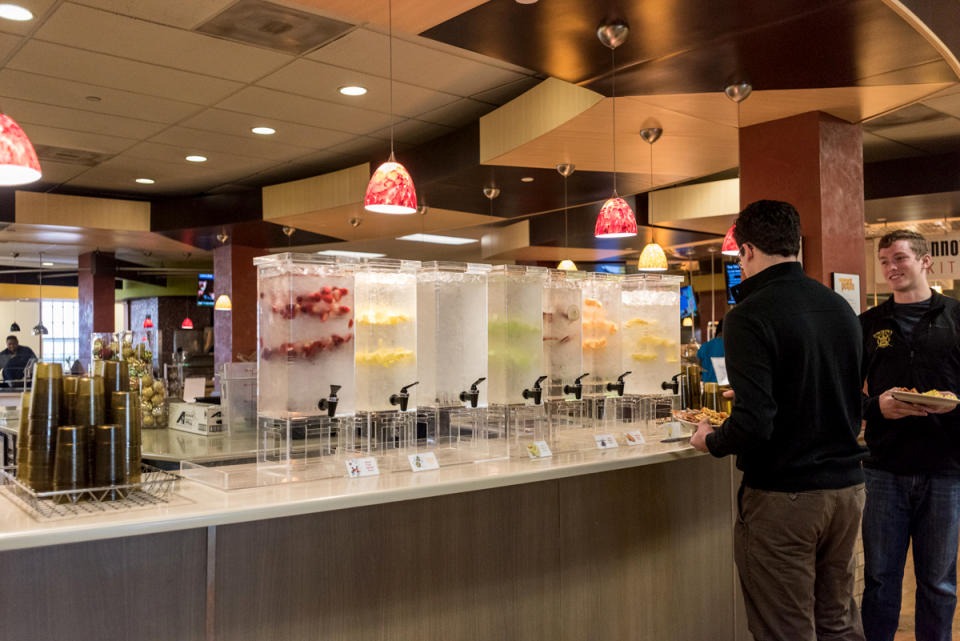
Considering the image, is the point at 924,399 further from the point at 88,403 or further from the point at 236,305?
the point at 236,305

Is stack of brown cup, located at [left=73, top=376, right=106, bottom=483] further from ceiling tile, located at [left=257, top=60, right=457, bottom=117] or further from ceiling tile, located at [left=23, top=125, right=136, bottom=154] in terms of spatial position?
ceiling tile, located at [left=23, top=125, right=136, bottom=154]

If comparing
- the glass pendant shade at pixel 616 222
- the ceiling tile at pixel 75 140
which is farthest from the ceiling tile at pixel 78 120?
the glass pendant shade at pixel 616 222

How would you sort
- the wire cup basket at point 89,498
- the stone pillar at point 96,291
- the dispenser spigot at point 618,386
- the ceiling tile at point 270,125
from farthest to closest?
1. the stone pillar at point 96,291
2. the ceiling tile at point 270,125
3. the dispenser spigot at point 618,386
4. the wire cup basket at point 89,498

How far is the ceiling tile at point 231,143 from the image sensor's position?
21.4 ft

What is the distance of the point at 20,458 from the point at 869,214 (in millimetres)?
8101

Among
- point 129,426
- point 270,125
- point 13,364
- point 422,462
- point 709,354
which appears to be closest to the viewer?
point 129,426

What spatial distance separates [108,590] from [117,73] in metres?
4.19

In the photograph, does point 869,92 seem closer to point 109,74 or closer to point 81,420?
point 81,420

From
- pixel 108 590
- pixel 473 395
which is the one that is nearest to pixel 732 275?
pixel 473 395

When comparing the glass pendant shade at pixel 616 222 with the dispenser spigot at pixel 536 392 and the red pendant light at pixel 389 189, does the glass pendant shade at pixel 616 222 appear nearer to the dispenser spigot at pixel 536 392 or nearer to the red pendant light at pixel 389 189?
the red pendant light at pixel 389 189

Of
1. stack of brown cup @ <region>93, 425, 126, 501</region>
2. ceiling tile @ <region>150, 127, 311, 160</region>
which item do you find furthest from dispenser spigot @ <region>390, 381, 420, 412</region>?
ceiling tile @ <region>150, 127, 311, 160</region>

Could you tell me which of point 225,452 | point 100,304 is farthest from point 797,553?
point 100,304

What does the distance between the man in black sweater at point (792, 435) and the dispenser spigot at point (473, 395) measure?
33.2 inches

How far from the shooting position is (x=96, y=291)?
38.4ft
